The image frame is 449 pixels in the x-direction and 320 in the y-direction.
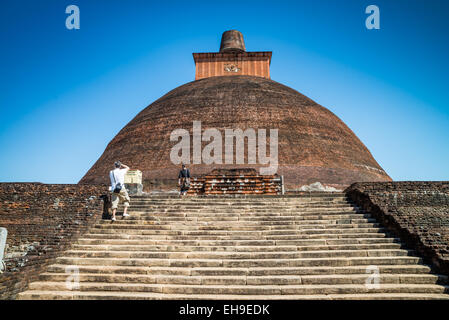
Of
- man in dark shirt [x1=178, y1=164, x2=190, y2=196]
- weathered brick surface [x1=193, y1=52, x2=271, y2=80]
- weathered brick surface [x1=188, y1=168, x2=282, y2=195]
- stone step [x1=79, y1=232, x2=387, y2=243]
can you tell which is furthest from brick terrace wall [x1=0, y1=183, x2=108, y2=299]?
weathered brick surface [x1=193, y1=52, x2=271, y2=80]

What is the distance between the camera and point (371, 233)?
504cm

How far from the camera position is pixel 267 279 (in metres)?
3.87

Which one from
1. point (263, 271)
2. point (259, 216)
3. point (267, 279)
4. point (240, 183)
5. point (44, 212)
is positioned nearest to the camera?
point (267, 279)

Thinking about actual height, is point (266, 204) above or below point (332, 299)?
above

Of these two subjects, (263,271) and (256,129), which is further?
(256,129)

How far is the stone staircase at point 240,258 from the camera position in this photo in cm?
368

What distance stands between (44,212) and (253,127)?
Answer: 8160 millimetres

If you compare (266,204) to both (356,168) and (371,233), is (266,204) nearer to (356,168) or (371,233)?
(371,233)

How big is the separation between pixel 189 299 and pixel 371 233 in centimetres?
310

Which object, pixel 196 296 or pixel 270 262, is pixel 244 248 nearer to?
pixel 270 262

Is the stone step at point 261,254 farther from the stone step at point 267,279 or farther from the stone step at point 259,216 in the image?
the stone step at point 259,216

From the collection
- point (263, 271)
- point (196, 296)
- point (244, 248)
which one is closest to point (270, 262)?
point (263, 271)

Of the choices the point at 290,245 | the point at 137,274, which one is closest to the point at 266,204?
the point at 290,245

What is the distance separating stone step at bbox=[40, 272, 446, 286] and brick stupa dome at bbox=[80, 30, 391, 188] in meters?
6.77
